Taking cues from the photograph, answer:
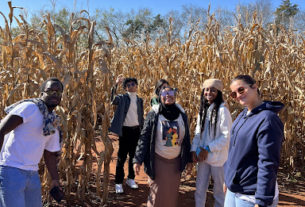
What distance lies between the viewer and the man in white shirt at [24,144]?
1654mm

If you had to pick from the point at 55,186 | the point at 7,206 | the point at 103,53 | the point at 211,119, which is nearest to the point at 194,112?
the point at 211,119

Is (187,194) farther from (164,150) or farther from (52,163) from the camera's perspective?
(52,163)

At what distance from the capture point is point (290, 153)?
4270mm

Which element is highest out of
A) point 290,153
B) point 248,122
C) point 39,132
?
point 248,122

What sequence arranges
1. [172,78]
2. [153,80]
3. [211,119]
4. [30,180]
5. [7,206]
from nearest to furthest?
[7,206]
[30,180]
[211,119]
[172,78]
[153,80]

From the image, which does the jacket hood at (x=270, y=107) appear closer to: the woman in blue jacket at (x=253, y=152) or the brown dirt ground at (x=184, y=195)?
the woman in blue jacket at (x=253, y=152)

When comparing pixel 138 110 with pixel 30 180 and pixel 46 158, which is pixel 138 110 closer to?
pixel 46 158

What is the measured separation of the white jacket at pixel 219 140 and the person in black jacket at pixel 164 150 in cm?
22

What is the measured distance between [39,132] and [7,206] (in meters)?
0.48

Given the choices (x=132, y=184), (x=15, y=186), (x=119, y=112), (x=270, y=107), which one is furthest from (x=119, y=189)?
(x=270, y=107)

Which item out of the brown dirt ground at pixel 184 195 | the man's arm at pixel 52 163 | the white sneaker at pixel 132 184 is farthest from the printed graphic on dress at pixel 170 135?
the white sneaker at pixel 132 184

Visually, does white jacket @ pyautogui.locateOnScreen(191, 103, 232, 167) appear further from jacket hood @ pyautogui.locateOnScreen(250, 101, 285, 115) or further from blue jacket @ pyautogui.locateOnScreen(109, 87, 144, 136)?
blue jacket @ pyautogui.locateOnScreen(109, 87, 144, 136)

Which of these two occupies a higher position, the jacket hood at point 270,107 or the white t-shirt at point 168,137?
the jacket hood at point 270,107

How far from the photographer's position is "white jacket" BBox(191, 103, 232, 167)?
2.60 meters
